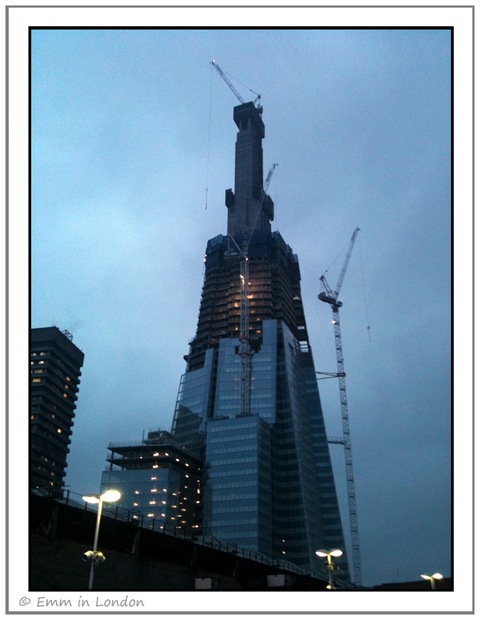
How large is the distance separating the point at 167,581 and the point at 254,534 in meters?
143
